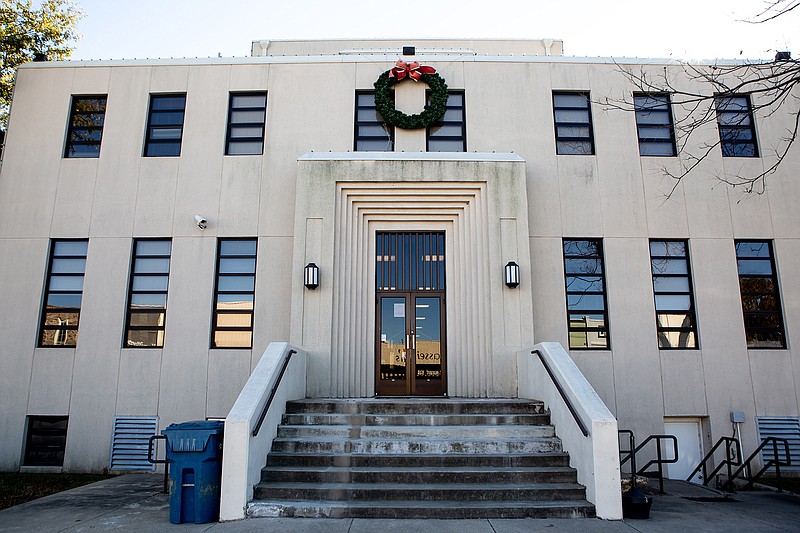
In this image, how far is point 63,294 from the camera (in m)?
11.7

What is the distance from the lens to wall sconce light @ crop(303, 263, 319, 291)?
10508 mm

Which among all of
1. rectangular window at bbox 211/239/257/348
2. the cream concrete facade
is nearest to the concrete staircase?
the cream concrete facade

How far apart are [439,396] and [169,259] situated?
6102 millimetres

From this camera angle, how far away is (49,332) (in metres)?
11.5

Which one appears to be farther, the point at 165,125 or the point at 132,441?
the point at 165,125

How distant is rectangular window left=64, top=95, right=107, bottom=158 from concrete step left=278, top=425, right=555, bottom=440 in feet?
26.3

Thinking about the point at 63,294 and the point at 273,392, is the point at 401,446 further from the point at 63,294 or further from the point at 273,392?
the point at 63,294

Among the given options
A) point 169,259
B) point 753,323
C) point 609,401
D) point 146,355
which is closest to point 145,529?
point 146,355

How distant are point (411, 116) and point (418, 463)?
736cm

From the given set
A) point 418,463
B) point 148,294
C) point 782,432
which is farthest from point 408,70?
point 782,432

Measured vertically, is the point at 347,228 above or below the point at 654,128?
below

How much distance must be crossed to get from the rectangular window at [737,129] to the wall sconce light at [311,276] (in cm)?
893

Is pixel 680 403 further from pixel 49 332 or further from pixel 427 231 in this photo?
pixel 49 332

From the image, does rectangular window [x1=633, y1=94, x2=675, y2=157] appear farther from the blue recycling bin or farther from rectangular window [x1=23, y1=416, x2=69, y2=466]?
rectangular window [x1=23, y1=416, x2=69, y2=466]
